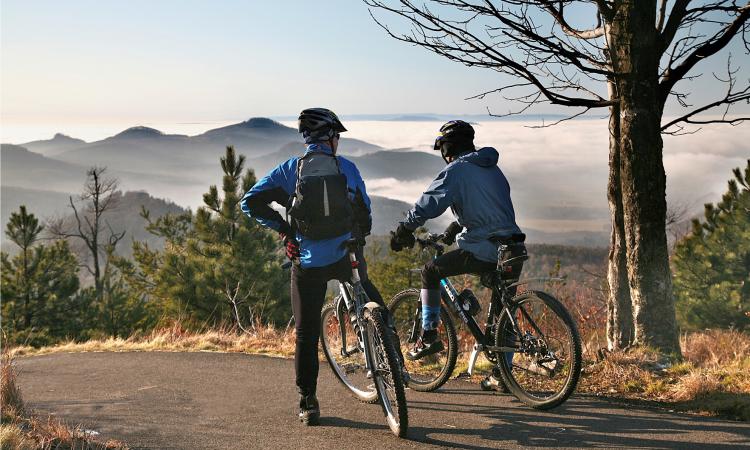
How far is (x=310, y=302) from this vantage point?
205 inches

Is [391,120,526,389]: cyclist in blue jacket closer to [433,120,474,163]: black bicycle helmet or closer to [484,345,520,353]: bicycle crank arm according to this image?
[433,120,474,163]: black bicycle helmet

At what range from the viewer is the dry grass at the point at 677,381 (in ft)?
18.6

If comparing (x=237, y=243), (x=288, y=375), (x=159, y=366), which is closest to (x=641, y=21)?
(x=288, y=375)

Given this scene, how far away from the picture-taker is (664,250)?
7.00m

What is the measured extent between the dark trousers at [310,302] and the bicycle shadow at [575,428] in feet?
2.91

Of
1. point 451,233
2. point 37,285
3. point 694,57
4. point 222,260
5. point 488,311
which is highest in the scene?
point 694,57

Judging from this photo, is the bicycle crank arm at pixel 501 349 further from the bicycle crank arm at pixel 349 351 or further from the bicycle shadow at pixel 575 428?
the bicycle crank arm at pixel 349 351

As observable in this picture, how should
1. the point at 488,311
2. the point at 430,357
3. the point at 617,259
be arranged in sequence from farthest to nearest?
the point at 617,259 < the point at 430,357 < the point at 488,311

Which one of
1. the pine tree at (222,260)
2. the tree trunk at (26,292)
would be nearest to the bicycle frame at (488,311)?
the pine tree at (222,260)

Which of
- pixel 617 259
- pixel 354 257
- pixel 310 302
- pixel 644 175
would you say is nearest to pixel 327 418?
pixel 310 302

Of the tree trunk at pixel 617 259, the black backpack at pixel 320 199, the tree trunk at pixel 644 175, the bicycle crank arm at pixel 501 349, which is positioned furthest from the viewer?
the tree trunk at pixel 617 259

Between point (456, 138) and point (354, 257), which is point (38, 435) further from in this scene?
point (456, 138)

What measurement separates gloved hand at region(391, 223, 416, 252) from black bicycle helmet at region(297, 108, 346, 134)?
2.95 feet

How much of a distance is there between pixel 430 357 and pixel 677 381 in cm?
215
